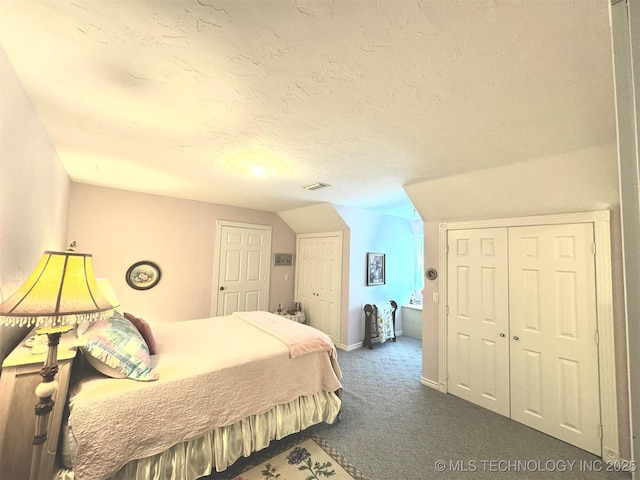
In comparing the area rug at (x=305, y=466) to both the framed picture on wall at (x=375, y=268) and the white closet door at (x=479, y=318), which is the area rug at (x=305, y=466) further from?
the framed picture on wall at (x=375, y=268)

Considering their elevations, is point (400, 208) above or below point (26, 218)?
above

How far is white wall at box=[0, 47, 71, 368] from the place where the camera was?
1267 mm

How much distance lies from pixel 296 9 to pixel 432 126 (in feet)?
3.53

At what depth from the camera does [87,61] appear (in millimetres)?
1188

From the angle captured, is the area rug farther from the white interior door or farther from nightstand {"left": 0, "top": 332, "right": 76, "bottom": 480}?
the white interior door

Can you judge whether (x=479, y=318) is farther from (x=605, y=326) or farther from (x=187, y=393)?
(x=187, y=393)

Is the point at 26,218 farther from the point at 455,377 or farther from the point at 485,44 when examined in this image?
the point at 455,377

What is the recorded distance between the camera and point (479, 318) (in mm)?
2836

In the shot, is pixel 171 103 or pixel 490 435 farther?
pixel 490 435

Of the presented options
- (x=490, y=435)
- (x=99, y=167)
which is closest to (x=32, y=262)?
(x=99, y=167)

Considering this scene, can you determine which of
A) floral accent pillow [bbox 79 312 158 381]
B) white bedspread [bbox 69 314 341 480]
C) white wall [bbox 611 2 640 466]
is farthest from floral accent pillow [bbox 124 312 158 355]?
white wall [bbox 611 2 640 466]

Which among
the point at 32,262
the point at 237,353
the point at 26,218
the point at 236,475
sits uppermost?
the point at 26,218

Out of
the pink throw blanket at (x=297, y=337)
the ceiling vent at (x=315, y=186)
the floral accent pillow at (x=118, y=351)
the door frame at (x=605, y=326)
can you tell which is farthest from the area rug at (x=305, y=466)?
the ceiling vent at (x=315, y=186)

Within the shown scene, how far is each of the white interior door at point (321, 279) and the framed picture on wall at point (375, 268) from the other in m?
0.52
